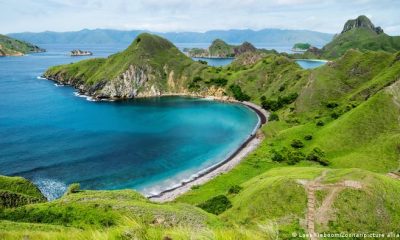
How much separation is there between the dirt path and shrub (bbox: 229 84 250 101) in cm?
13390

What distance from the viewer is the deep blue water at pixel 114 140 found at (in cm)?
8350

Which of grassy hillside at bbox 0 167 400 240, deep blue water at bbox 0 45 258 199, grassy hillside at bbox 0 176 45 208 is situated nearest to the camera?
grassy hillside at bbox 0 167 400 240

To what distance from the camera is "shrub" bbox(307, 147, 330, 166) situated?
81131mm

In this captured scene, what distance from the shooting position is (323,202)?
42.1 m

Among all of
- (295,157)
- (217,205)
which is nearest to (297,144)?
(295,157)

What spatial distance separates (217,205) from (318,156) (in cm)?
3842

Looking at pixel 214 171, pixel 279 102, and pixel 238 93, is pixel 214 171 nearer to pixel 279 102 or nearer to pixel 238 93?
pixel 279 102

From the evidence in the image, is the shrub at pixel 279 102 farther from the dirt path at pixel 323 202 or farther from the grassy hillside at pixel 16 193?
the grassy hillside at pixel 16 193

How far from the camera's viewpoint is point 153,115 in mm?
153000

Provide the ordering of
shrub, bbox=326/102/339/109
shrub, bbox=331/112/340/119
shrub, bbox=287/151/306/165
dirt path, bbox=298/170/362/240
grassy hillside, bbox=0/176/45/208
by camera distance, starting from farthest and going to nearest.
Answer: shrub, bbox=326/102/339/109, shrub, bbox=331/112/340/119, shrub, bbox=287/151/306/165, dirt path, bbox=298/170/362/240, grassy hillside, bbox=0/176/45/208

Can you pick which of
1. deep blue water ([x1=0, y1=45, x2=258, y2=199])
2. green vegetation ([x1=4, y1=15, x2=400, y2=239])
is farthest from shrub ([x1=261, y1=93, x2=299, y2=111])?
deep blue water ([x1=0, y1=45, x2=258, y2=199])

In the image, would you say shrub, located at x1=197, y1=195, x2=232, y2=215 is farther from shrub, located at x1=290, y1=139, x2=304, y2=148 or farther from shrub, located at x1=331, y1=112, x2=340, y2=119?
shrub, located at x1=331, y1=112, x2=340, y2=119

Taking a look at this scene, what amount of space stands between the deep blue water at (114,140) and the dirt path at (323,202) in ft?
133

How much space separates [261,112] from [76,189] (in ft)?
380
